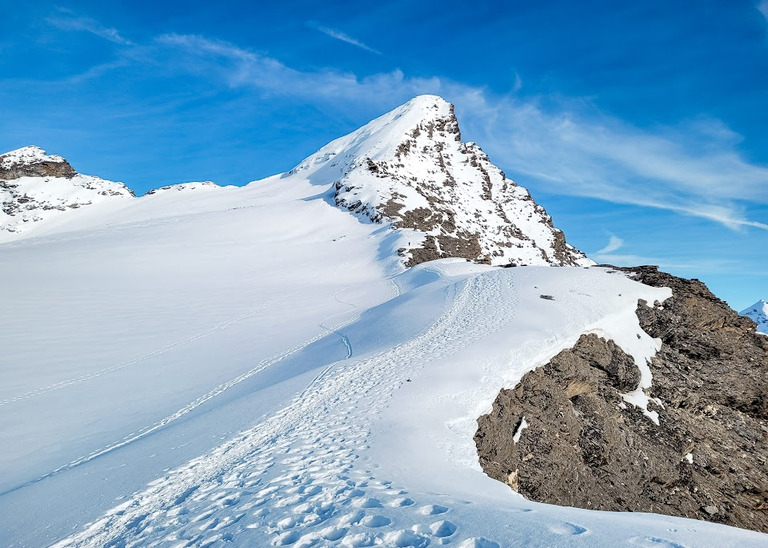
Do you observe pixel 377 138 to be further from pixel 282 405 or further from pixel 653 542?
pixel 653 542

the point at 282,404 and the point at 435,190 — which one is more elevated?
the point at 435,190

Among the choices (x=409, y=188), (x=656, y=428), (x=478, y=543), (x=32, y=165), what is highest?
(x=32, y=165)

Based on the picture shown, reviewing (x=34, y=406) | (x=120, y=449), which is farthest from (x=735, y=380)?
(x=34, y=406)

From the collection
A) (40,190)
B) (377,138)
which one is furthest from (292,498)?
(40,190)

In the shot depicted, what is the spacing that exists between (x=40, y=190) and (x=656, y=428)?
415 ft

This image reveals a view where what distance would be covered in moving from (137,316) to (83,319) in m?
2.53

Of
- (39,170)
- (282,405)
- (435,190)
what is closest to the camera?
(282,405)

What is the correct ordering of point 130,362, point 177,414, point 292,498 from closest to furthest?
point 292,498, point 177,414, point 130,362

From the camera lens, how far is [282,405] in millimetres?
10766

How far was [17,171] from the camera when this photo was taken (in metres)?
105

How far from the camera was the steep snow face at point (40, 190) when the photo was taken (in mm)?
92375

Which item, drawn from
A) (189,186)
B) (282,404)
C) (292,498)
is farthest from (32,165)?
(292,498)

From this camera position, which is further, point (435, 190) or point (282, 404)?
point (435, 190)

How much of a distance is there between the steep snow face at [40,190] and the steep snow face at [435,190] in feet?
160
